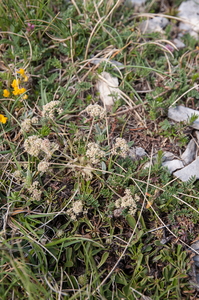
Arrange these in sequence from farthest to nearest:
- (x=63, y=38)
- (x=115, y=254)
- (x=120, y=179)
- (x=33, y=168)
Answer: (x=63, y=38)
(x=33, y=168)
(x=120, y=179)
(x=115, y=254)

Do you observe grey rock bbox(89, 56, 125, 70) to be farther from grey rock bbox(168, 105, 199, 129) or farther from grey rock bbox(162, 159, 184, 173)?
grey rock bbox(162, 159, 184, 173)

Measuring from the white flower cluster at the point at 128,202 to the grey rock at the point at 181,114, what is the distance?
1369 mm

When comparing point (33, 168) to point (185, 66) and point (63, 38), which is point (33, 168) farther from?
point (185, 66)

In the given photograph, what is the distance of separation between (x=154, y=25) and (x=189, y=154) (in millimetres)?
2481

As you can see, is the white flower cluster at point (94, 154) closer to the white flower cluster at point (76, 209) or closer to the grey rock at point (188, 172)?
the white flower cluster at point (76, 209)

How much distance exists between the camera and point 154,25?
393 cm

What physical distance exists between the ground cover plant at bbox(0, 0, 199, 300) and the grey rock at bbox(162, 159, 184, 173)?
0.44 feet

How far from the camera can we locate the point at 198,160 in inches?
116

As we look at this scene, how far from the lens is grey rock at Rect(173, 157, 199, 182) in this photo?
2811 mm

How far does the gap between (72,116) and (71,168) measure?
2.56 ft

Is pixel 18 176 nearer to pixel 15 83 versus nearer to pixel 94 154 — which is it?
pixel 94 154

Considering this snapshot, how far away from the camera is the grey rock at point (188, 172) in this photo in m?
2.81

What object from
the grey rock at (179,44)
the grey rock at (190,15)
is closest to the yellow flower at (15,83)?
the grey rock at (179,44)

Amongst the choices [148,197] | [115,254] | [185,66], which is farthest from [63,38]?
[115,254]
